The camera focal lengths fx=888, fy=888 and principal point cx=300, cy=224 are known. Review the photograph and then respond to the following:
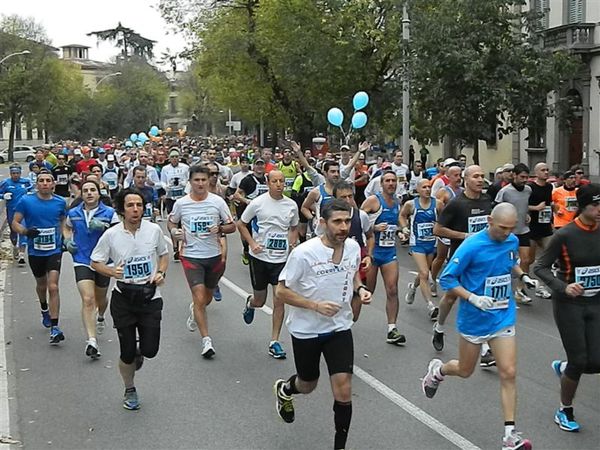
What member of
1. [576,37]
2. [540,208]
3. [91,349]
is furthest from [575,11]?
[91,349]

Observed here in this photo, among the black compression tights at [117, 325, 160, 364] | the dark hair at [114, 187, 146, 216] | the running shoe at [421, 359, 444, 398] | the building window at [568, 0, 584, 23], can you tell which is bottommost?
the running shoe at [421, 359, 444, 398]

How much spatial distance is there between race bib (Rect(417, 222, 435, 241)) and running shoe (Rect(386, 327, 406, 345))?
151cm

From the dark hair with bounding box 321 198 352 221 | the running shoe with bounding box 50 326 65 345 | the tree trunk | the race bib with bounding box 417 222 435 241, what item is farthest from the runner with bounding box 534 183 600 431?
the tree trunk

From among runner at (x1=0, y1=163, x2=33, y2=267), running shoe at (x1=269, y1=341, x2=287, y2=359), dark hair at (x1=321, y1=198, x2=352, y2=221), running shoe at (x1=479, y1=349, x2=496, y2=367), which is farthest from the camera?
runner at (x1=0, y1=163, x2=33, y2=267)

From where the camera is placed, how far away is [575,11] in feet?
97.8

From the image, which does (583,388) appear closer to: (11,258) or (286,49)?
(11,258)

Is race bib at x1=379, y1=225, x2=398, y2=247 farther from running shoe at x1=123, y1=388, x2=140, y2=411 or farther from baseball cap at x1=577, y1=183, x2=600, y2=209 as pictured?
running shoe at x1=123, y1=388, x2=140, y2=411

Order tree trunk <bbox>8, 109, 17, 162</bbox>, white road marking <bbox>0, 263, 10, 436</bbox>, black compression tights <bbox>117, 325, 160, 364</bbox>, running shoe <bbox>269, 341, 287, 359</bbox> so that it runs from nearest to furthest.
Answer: white road marking <bbox>0, 263, 10, 436</bbox>
black compression tights <bbox>117, 325, 160, 364</bbox>
running shoe <bbox>269, 341, 287, 359</bbox>
tree trunk <bbox>8, 109, 17, 162</bbox>

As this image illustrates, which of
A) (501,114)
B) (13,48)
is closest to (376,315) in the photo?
(501,114)

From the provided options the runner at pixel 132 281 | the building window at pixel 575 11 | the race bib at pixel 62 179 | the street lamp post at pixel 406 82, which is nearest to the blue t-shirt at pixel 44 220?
the runner at pixel 132 281

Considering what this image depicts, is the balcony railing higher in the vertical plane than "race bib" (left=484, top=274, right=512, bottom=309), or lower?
higher

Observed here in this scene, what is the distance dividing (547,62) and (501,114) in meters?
1.55

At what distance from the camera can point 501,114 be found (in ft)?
68.0

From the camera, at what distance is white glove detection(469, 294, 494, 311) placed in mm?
6070
